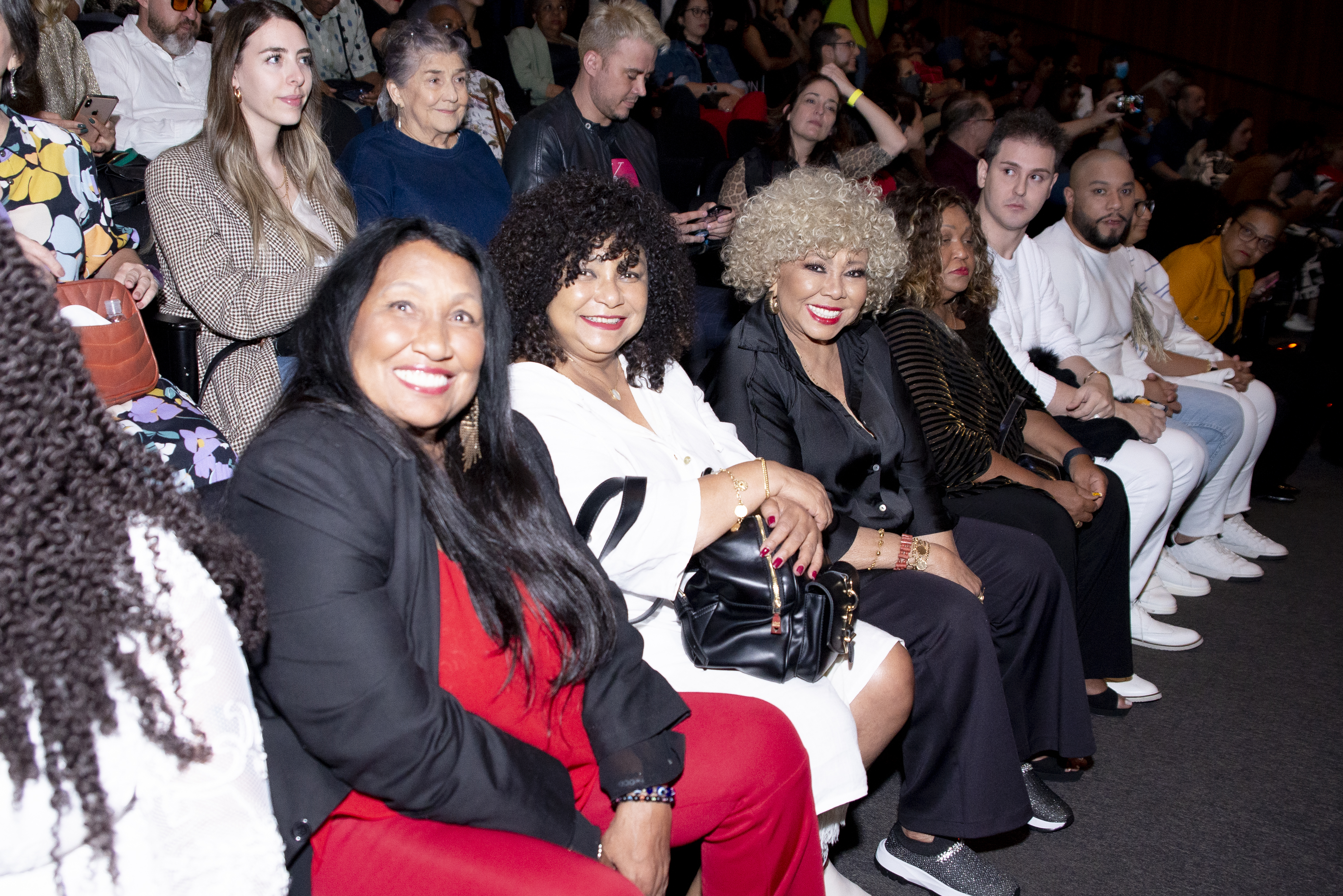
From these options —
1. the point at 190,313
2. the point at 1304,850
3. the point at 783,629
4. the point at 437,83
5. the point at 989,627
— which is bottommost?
the point at 1304,850

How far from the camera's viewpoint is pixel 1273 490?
16.1 ft

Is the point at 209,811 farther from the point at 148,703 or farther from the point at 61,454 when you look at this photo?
the point at 61,454

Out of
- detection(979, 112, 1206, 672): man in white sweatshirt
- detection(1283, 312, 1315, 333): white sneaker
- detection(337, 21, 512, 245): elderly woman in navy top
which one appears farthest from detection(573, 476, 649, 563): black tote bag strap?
detection(1283, 312, 1315, 333): white sneaker

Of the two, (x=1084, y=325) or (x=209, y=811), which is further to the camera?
(x=1084, y=325)

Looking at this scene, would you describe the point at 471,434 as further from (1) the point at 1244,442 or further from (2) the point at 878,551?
(1) the point at 1244,442

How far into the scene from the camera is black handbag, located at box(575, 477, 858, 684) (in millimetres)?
1811

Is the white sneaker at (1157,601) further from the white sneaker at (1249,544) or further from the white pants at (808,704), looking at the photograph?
the white pants at (808,704)

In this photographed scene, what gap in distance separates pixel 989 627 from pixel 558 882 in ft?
4.22

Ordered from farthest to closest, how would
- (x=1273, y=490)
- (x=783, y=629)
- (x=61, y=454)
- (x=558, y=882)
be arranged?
(x=1273, y=490)
(x=783, y=629)
(x=558, y=882)
(x=61, y=454)

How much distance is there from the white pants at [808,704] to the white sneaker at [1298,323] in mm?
5910

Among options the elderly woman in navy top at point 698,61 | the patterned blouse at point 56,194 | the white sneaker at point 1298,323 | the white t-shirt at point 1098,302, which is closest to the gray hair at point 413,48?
the patterned blouse at point 56,194

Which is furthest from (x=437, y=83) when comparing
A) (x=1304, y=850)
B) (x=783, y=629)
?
(x=1304, y=850)

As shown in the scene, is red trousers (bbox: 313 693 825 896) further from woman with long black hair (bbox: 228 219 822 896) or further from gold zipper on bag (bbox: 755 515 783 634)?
gold zipper on bag (bbox: 755 515 783 634)

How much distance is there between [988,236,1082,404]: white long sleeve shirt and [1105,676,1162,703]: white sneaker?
97 cm
